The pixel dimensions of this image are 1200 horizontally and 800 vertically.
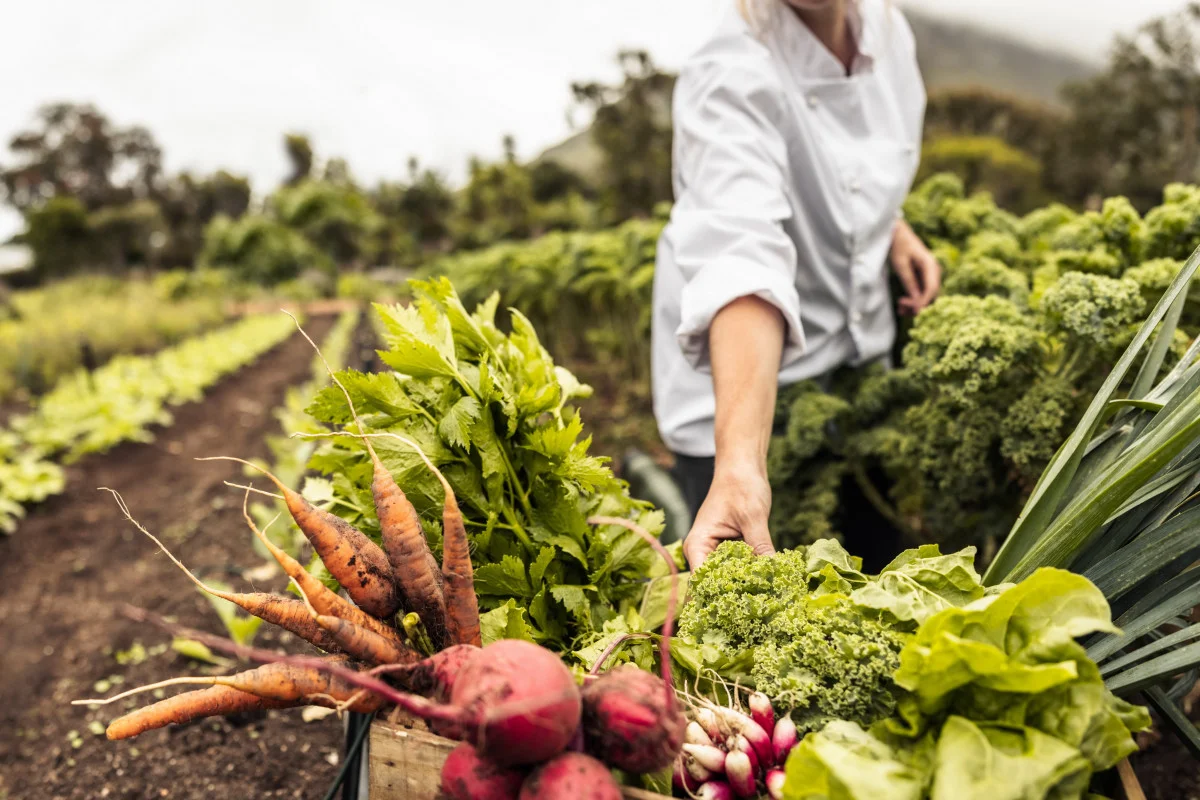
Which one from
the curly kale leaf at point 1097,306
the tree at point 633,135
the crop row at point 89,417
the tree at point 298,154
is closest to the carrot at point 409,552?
the curly kale leaf at point 1097,306

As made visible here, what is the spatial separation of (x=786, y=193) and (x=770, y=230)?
34 centimetres

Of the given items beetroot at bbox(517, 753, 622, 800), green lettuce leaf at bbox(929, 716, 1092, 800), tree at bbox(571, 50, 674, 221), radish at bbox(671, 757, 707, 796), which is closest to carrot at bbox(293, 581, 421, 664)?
beetroot at bbox(517, 753, 622, 800)

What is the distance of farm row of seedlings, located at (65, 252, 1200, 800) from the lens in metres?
0.99

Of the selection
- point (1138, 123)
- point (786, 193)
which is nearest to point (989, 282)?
point (786, 193)

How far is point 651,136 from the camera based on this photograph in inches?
668

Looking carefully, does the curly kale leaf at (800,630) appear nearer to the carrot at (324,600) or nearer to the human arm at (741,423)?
the human arm at (741,423)

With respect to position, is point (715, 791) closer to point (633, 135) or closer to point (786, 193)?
point (786, 193)

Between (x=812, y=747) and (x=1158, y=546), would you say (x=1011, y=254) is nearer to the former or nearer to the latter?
(x=1158, y=546)

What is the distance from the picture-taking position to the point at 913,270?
9.57 ft

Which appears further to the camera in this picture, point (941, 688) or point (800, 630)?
point (800, 630)

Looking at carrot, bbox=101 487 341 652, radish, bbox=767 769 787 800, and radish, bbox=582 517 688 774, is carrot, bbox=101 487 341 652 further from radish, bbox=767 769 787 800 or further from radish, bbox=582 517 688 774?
radish, bbox=767 769 787 800

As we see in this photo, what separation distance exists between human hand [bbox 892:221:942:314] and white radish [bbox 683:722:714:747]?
2080 mm

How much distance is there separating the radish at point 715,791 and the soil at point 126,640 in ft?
5.97

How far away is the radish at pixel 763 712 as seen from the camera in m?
1.19
